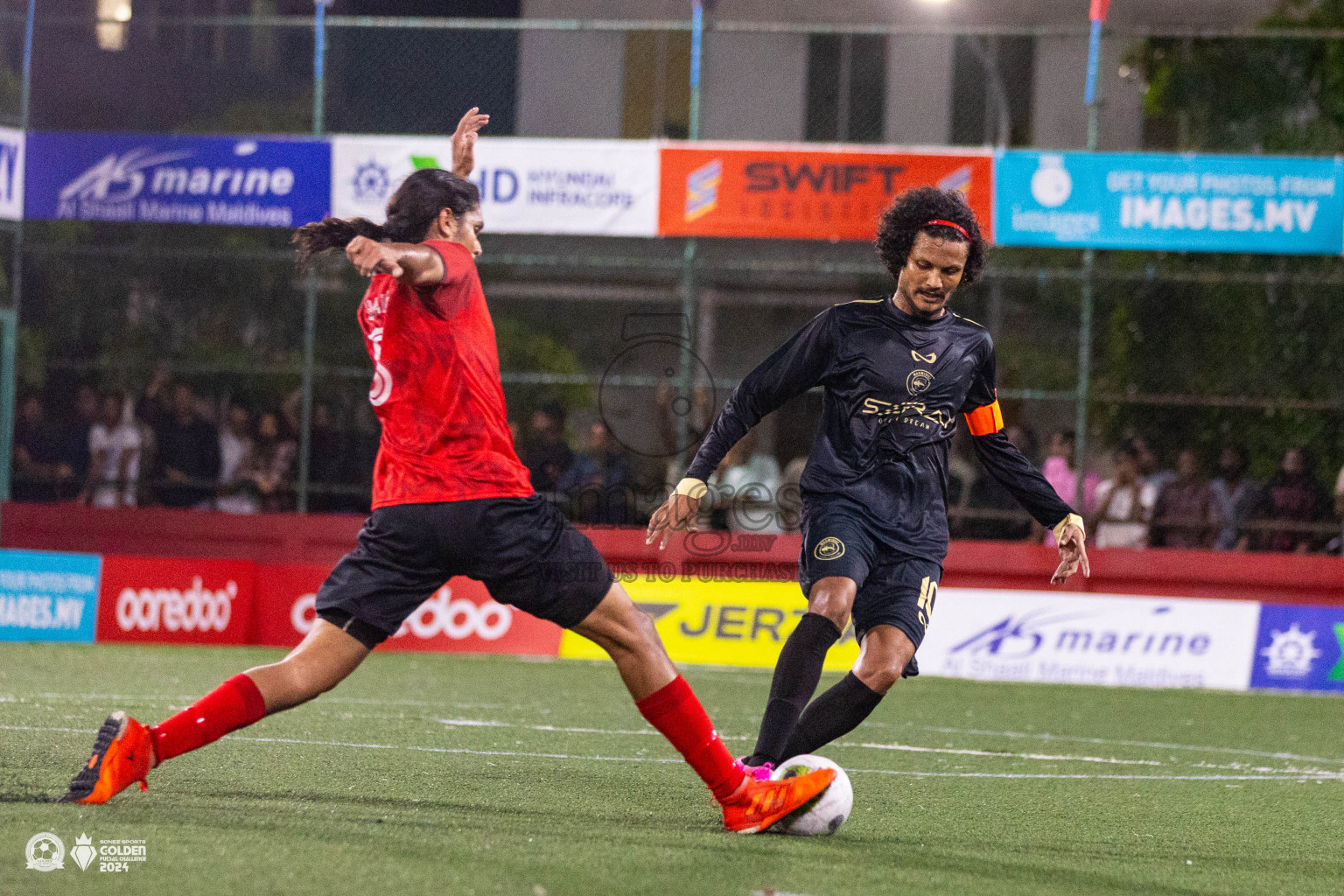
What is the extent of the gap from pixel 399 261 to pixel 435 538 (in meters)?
0.83

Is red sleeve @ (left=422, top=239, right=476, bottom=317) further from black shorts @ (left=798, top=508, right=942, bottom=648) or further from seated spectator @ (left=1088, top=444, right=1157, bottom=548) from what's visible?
seated spectator @ (left=1088, top=444, right=1157, bottom=548)

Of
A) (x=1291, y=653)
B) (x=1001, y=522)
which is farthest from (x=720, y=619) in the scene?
(x=1291, y=653)

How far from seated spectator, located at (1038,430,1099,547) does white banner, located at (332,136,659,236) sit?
4.38m

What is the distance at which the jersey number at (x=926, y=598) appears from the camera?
5107 mm

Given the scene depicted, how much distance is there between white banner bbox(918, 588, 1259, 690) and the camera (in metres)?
12.5

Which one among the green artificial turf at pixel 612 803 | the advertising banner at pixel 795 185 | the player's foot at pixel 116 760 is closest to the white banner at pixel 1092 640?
the green artificial turf at pixel 612 803

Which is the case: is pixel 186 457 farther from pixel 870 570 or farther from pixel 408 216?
pixel 870 570

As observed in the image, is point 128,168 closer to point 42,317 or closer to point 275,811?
point 42,317

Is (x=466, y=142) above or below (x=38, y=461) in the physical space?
above

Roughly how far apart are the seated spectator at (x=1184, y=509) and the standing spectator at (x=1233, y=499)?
0.08 meters

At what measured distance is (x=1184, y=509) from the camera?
14.2 meters

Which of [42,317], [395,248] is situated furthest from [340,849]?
[42,317]

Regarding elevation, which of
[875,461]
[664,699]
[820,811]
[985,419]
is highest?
[985,419]

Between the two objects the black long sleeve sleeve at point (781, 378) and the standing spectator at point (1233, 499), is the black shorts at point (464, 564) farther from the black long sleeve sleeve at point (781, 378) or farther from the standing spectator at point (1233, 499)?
the standing spectator at point (1233, 499)
